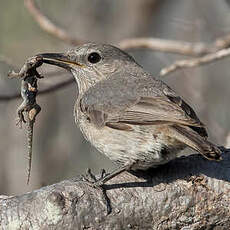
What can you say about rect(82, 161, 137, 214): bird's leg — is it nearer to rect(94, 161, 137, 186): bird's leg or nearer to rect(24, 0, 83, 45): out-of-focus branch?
rect(94, 161, 137, 186): bird's leg

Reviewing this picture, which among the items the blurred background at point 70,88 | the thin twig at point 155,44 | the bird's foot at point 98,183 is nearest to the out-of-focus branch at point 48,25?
the thin twig at point 155,44

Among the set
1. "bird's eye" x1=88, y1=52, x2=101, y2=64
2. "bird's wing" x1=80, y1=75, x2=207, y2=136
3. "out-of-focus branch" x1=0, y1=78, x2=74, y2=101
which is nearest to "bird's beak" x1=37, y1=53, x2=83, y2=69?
"bird's eye" x1=88, y1=52, x2=101, y2=64

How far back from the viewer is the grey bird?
4758mm

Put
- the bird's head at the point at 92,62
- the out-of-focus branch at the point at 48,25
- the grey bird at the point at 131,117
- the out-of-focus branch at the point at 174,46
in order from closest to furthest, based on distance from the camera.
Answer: the grey bird at the point at 131,117 < the bird's head at the point at 92,62 < the out-of-focus branch at the point at 174,46 < the out-of-focus branch at the point at 48,25

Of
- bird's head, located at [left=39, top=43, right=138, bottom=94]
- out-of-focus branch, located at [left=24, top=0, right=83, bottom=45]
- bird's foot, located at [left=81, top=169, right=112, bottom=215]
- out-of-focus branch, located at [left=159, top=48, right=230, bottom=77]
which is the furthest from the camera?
out-of-focus branch, located at [left=24, top=0, right=83, bottom=45]

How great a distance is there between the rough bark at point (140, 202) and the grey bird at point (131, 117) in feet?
0.56

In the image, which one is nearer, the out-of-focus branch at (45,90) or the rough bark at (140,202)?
the rough bark at (140,202)

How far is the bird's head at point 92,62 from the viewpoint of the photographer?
5.83 m

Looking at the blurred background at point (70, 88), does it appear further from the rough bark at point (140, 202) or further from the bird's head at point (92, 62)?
the rough bark at point (140, 202)

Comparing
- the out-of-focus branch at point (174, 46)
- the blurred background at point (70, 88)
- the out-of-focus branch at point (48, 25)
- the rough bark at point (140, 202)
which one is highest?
the blurred background at point (70, 88)

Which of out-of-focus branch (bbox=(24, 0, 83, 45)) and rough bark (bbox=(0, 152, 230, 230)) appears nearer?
rough bark (bbox=(0, 152, 230, 230))

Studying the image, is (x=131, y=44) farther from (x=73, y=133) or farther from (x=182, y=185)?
(x=73, y=133)

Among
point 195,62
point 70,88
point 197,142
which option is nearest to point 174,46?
point 195,62

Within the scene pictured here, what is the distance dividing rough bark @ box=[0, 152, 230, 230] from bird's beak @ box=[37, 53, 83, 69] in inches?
53.2
